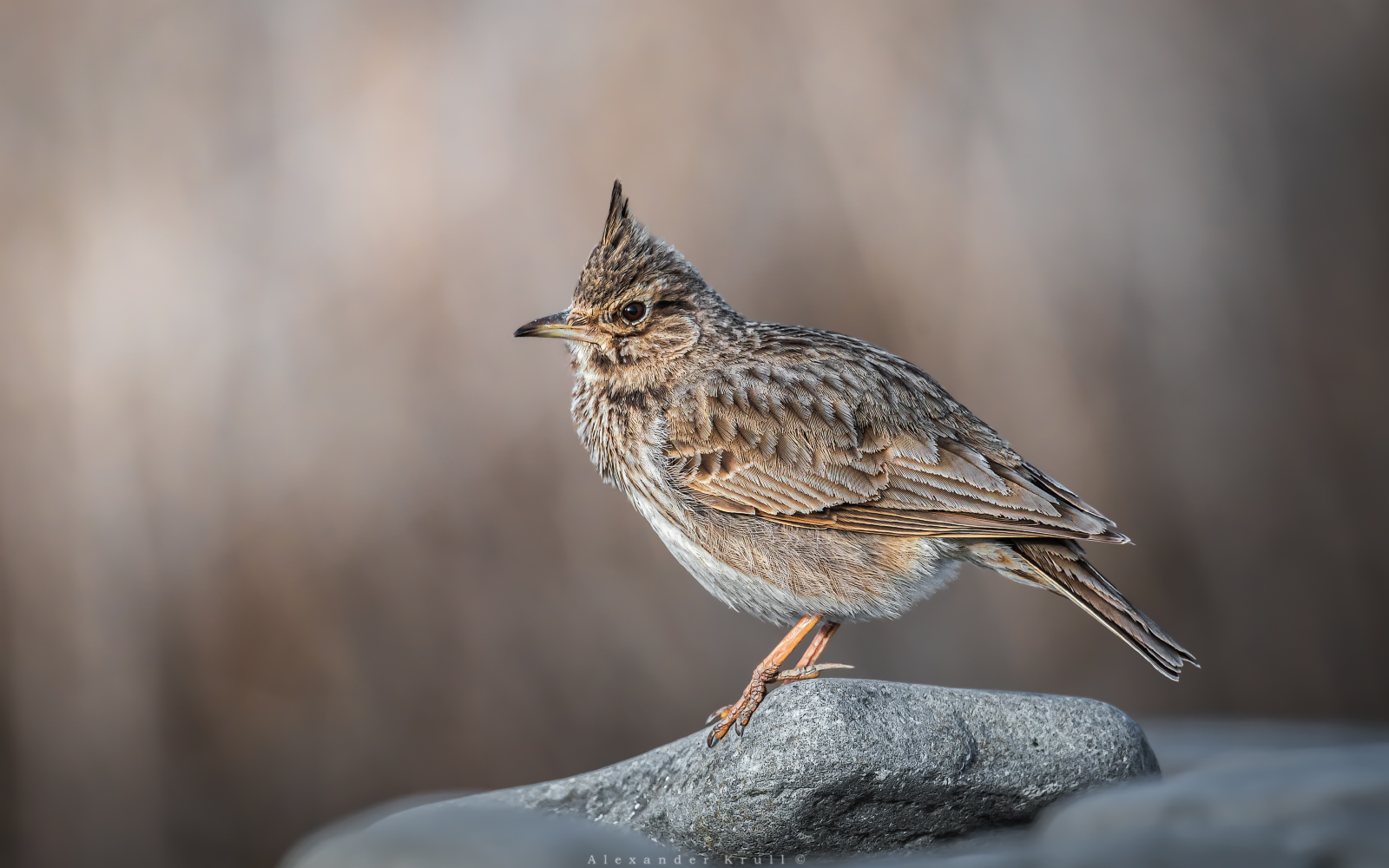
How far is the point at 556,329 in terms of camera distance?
13.6 feet

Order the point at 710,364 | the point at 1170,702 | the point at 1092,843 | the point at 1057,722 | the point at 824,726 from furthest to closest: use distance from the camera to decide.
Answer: the point at 1170,702, the point at 710,364, the point at 1057,722, the point at 824,726, the point at 1092,843

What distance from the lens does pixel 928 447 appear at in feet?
12.5

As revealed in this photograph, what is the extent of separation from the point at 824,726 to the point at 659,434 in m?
1.25

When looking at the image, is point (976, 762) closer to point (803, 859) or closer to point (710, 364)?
point (803, 859)

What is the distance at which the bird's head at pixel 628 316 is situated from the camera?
418 centimetres

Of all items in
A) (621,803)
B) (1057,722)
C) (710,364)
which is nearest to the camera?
(1057,722)

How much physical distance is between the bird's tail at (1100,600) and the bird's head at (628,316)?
1.50 m

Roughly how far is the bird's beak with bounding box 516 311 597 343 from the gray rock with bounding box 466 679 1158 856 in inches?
61.4

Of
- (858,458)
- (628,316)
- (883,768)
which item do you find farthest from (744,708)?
(628,316)

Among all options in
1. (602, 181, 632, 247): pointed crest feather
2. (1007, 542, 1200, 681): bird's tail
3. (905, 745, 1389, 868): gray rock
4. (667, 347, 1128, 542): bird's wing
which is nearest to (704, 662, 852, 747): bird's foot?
(667, 347, 1128, 542): bird's wing

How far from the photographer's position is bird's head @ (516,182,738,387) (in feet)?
13.7

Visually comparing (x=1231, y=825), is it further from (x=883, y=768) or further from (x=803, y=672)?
(x=803, y=672)

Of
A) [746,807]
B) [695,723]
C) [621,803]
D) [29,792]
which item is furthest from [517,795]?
[29,792]

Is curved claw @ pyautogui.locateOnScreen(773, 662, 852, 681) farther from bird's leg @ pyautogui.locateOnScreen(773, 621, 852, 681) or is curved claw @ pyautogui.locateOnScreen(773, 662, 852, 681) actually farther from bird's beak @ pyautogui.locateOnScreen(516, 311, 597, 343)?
bird's beak @ pyautogui.locateOnScreen(516, 311, 597, 343)
